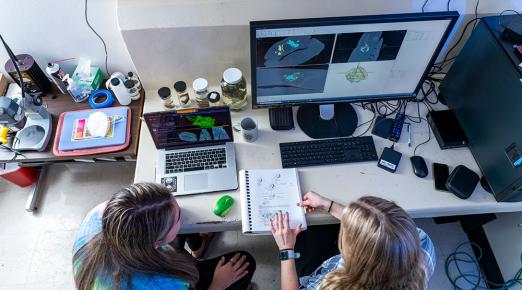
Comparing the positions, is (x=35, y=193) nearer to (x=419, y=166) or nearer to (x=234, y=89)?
(x=234, y=89)

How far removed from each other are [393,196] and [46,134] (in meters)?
1.37

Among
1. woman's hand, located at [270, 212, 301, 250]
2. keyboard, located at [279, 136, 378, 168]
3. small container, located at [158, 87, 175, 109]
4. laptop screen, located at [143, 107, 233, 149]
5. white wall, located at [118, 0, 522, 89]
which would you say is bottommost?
woman's hand, located at [270, 212, 301, 250]

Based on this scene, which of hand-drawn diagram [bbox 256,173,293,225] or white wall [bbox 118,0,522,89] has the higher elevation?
white wall [bbox 118,0,522,89]

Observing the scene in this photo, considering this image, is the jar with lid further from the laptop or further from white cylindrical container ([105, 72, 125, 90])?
white cylindrical container ([105, 72, 125, 90])

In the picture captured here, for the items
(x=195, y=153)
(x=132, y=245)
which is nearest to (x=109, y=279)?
(x=132, y=245)

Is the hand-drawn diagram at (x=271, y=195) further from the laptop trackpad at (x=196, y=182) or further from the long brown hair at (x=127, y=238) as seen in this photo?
the long brown hair at (x=127, y=238)

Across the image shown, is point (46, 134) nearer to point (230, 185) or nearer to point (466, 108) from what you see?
point (230, 185)

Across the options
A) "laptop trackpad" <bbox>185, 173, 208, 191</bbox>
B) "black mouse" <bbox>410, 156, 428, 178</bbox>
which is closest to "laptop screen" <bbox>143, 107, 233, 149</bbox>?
"laptop trackpad" <bbox>185, 173, 208, 191</bbox>

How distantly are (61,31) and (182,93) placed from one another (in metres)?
0.61

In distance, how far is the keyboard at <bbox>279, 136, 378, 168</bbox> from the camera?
1.25 metres

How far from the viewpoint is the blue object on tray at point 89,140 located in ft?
4.52

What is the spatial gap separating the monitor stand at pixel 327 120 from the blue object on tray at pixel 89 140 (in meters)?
0.71

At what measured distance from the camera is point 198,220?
1.15m

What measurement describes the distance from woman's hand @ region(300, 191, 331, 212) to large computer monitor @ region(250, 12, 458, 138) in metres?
0.26
